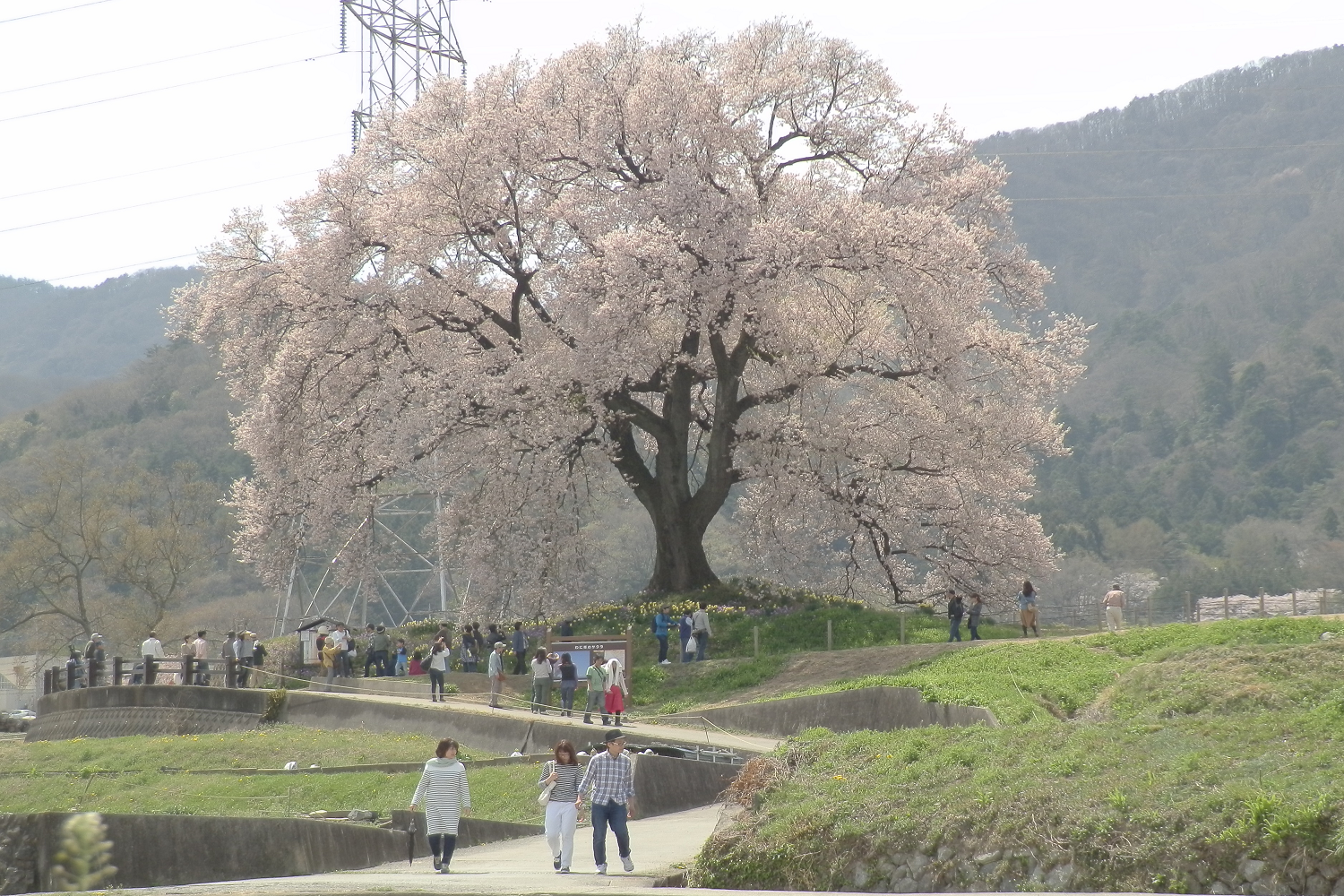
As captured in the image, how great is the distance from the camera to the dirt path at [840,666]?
25172 millimetres

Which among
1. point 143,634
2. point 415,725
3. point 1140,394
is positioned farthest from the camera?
point 1140,394

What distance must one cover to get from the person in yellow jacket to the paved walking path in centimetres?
468

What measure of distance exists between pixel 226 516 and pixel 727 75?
219ft

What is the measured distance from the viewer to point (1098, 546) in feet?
307

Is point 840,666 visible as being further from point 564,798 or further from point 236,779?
point 564,798

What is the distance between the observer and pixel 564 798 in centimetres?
1313

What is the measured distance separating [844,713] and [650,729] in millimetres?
3060

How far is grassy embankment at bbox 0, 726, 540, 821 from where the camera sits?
19.6m

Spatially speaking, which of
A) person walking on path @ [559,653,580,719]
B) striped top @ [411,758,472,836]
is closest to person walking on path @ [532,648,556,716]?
person walking on path @ [559,653,580,719]

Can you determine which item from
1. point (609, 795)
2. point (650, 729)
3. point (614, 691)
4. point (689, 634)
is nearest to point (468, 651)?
point (689, 634)

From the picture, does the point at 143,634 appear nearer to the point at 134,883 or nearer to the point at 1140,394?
the point at 134,883

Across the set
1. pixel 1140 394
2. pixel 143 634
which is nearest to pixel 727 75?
pixel 143 634

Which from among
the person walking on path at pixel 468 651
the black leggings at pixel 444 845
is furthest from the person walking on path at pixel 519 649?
the black leggings at pixel 444 845

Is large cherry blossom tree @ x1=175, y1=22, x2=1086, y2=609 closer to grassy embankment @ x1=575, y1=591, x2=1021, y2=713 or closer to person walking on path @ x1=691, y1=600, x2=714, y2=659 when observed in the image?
grassy embankment @ x1=575, y1=591, x2=1021, y2=713
